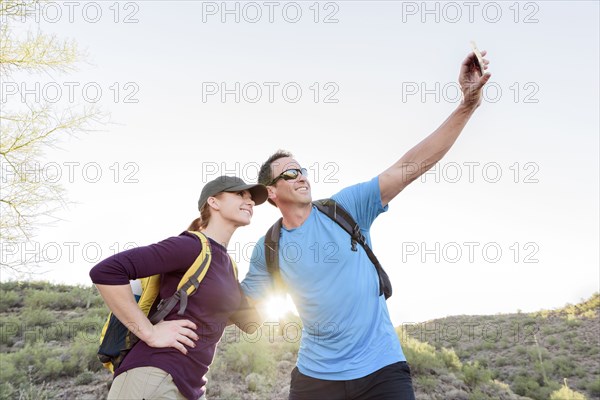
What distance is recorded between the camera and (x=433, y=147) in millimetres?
3629

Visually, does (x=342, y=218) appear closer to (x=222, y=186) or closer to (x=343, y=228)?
(x=343, y=228)

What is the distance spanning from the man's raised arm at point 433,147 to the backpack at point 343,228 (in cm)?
35

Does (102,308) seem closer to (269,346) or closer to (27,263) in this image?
(27,263)

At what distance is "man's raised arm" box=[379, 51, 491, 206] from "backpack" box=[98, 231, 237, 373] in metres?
1.50

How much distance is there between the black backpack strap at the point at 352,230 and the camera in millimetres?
3641

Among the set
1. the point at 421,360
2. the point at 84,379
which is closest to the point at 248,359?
the point at 84,379

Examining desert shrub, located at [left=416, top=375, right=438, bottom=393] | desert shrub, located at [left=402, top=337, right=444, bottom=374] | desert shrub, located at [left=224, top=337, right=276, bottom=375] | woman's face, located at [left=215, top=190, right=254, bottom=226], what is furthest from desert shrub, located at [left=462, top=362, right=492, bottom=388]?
woman's face, located at [left=215, top=190, right=254, bottom=226]

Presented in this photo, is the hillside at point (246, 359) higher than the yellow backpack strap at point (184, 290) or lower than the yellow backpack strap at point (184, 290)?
lower

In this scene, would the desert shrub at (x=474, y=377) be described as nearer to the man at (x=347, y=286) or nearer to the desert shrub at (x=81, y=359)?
the desert shrub at (x=81, y=359)

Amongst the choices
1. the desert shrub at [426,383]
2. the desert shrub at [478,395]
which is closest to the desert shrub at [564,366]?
the desert shrub at [478,395]

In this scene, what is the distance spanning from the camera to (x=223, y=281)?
3.11 metres

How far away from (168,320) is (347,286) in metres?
1.24

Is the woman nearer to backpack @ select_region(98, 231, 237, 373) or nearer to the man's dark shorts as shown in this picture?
backpack @ select_region(98, 231, 237, 373)

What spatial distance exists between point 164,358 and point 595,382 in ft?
49.3
